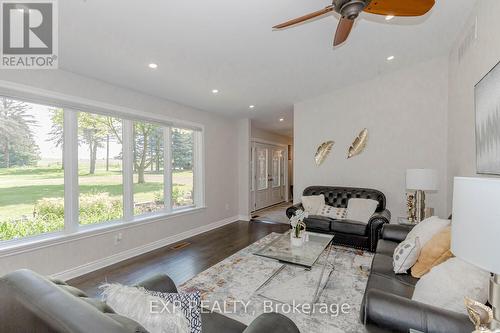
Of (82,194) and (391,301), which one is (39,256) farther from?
(391,301)

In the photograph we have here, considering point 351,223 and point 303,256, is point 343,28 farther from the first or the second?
point 351,223

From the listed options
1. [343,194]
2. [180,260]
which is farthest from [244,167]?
[180,260]

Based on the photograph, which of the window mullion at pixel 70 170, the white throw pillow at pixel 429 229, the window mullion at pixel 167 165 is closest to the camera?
the white throw pillow at pixel 429 229

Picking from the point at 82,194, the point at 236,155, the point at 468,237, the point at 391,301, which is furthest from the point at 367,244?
the point at 82,194

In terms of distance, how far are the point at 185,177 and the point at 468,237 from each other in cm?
450

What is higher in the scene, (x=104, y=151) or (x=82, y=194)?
(x=104, y=151)

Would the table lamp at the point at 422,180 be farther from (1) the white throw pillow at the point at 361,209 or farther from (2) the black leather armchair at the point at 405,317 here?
(2) the black leather armchair at the point at 405,317

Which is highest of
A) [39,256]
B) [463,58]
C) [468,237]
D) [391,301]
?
[463,58]

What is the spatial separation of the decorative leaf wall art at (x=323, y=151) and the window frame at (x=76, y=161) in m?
2.81

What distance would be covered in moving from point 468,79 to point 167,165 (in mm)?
4510

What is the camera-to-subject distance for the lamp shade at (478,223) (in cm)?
76

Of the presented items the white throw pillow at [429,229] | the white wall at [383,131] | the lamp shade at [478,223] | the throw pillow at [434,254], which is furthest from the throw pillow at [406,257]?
the white wall at [383,131]

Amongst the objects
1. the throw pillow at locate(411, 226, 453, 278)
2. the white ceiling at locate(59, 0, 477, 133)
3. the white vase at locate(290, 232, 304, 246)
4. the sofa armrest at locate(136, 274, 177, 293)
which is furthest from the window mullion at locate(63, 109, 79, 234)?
the throw pillow at locate(411, 226, 453, 278)

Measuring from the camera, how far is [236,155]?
6.20 m
